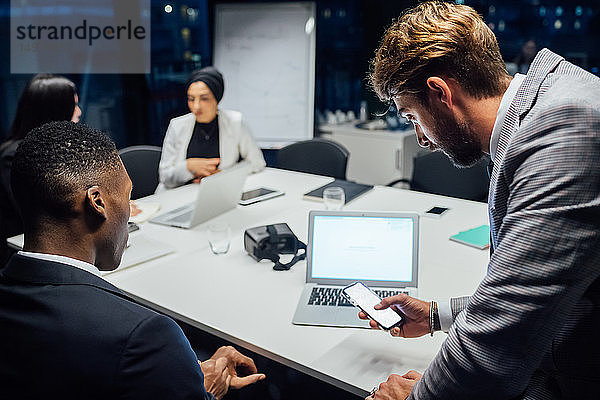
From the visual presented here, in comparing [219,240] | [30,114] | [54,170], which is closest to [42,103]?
[30,114]

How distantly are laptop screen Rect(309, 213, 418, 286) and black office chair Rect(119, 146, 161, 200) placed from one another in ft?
5.94

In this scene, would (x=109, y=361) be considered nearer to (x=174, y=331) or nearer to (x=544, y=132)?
(x=174, y=331)

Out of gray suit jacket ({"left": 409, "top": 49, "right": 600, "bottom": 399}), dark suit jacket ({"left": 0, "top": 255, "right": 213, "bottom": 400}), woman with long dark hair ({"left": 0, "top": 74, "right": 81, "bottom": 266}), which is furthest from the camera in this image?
woman with long dark hair ({"left": 0, "top": 74, "right": 81, "bottom": 266})

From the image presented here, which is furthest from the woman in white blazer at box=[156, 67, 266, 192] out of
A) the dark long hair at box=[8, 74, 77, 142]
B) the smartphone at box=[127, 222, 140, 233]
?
the smartphone at box=[127, 222, 140, 233]

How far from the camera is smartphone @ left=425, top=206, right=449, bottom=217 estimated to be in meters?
2.76

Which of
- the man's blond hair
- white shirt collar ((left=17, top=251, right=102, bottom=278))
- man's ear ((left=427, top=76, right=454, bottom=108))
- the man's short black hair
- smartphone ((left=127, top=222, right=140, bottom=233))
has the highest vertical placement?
the man's blond hair

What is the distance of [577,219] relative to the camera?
990 millimetres

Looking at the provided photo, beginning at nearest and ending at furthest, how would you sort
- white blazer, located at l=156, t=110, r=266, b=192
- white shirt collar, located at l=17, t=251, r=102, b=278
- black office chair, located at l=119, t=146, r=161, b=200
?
1. white shirt collar, located at l=17, t=251, r=102, b=278
2. black office chair, located at l=119, t=146, r=161, b=200
3. white blazer, located at l=156, t=110, r=266, b=192

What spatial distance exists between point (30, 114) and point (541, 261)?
9.05 feet

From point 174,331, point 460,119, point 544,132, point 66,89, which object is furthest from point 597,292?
point 66,89

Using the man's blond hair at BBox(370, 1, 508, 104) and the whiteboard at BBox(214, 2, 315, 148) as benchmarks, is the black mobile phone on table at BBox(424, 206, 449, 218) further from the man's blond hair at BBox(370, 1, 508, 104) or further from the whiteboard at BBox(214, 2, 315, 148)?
the whiteboard at BBox(214, 2, 315, 148)

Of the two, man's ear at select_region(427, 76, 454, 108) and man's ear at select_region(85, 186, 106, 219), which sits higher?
man's ear at select_region(427, 76, 454, 108)

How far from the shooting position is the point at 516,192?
41.6 inches

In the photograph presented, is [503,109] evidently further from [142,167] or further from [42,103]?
[142,167]
